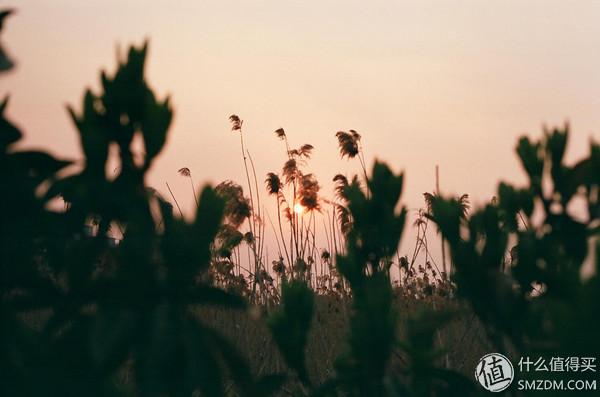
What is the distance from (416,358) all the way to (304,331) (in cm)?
29

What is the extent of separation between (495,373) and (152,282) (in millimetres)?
936

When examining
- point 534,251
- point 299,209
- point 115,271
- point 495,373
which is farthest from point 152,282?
point 299,209

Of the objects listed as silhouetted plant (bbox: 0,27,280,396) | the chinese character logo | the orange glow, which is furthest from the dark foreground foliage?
the orange glow

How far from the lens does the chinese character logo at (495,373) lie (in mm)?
1707

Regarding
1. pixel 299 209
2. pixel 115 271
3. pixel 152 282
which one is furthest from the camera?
pixel 299 209

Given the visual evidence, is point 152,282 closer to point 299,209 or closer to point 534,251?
point 534,251

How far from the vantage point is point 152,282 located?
3.72ft

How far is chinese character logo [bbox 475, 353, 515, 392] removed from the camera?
5.60ft

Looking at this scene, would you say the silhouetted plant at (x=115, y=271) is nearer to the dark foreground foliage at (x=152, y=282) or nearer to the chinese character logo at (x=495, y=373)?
the dark foreground foliage at (x=152, y=282)

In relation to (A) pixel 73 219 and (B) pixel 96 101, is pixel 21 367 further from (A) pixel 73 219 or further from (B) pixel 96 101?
(B) pixel 96 101

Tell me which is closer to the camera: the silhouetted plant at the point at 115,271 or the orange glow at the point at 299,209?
the silhouetted plant at the point at 115,271

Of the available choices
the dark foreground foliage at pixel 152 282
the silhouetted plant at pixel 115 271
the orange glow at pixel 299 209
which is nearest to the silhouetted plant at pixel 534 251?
the dark foreground foliage at pixel 152 282

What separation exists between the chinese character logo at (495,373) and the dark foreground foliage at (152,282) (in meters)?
0.22

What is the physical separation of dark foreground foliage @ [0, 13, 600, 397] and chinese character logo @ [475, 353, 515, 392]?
0.22 meters
